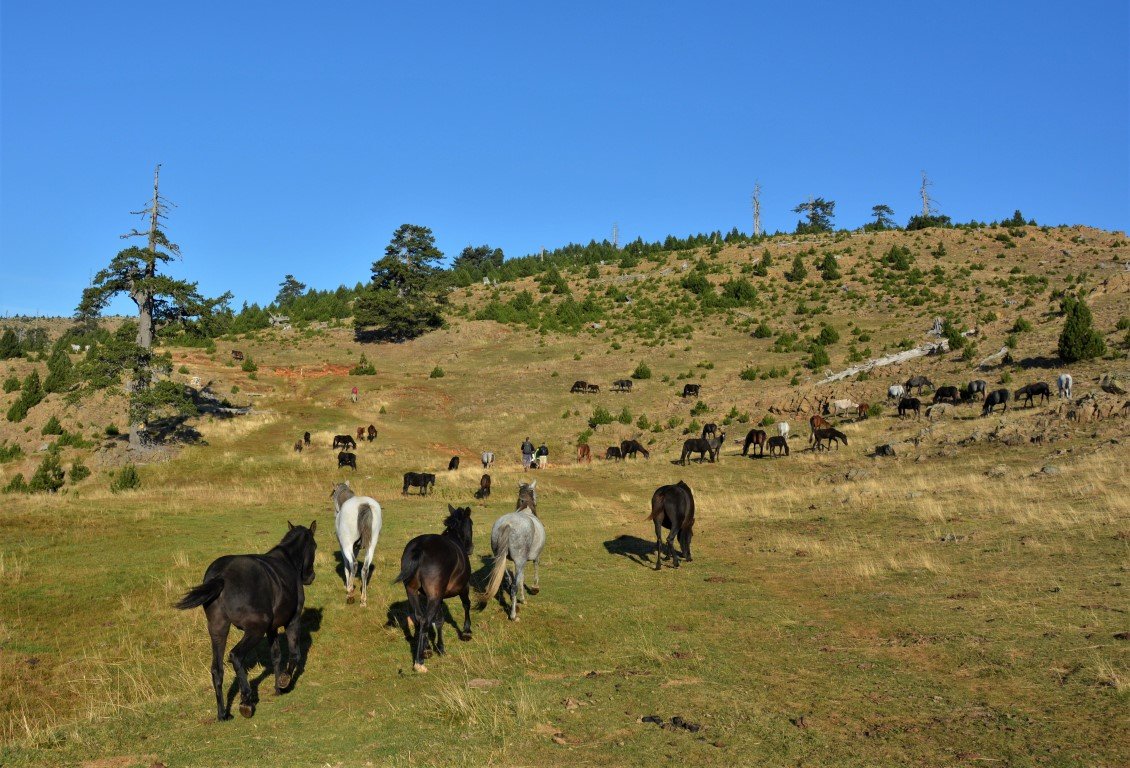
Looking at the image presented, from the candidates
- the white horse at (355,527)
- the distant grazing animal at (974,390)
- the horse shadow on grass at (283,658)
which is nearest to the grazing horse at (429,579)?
the horse shadow on grass at (283,658)

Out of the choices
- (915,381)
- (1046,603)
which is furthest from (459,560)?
(915,381)

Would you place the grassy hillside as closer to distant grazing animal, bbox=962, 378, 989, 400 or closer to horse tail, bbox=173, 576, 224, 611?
horse tail, bbox=173, 576, 224, 611

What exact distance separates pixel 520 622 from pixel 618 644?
2115 mm

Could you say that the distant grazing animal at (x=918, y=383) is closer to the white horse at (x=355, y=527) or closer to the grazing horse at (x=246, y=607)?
the white horse at (x=355, y=527)

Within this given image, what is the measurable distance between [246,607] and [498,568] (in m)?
4.89

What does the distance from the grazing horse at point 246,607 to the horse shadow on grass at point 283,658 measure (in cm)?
15

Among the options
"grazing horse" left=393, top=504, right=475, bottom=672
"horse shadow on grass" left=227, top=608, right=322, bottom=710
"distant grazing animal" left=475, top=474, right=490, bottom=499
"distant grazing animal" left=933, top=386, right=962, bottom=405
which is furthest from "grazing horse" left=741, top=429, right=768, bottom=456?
"grazing horse" left=393, top=504, right=475, bottom=672

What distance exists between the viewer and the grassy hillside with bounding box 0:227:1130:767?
24.7ft

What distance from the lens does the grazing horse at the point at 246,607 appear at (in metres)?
8.24

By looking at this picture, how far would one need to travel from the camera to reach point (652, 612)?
43.5ft

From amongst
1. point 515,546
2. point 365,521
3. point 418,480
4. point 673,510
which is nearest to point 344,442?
point 418,480

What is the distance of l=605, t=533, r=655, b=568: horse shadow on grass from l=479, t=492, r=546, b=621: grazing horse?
5.18 m

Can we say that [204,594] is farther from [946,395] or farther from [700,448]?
[946,395]

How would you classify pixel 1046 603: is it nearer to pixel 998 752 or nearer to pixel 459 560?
pixel 998 752
